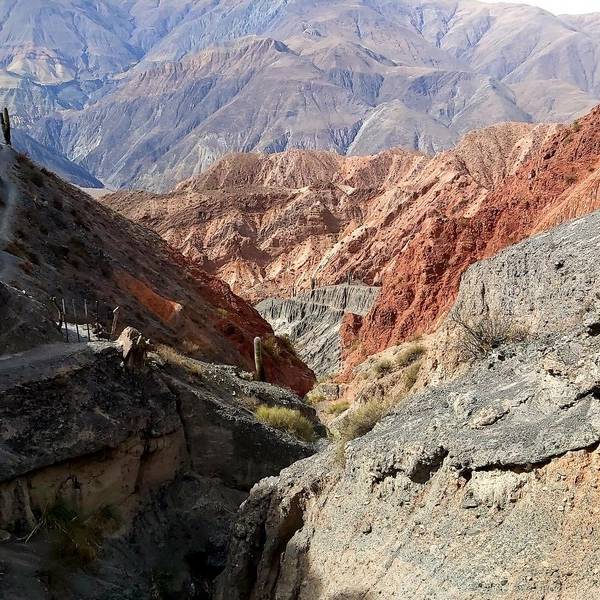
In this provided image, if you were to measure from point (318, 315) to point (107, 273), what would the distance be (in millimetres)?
35826

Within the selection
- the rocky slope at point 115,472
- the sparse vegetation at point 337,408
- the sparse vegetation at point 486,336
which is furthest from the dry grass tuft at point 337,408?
the sparse vegetation at point 486,336

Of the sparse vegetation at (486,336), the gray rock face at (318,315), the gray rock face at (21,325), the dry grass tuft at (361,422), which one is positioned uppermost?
the sparse vegetation at (486,336)

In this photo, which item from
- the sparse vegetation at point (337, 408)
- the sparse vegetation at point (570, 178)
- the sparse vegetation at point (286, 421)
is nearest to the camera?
the sparse vegetation at point (286, 421)

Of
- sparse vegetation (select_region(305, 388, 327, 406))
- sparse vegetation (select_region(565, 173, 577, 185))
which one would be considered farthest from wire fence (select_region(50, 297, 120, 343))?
sparse vegetation (select_region(565, 173, 577, 185))

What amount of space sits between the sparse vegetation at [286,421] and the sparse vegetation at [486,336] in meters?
6.83

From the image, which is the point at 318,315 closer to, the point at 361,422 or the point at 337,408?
the point at 337,408

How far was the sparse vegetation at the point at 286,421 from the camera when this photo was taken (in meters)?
19.5

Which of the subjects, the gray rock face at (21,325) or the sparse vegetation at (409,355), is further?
the sparse vegetation at (409,355)

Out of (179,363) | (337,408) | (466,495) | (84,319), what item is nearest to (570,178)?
(337,408)

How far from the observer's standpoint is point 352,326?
51719 millimetres

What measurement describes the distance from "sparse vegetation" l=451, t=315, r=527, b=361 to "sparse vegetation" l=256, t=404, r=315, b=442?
6.83 metres

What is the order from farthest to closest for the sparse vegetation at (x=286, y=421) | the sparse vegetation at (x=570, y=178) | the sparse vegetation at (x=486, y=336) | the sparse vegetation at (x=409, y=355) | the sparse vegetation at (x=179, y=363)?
1. the sparse vegetation at (x=570, y=178)
2. the sparse vegetation at (x=409, y=355)
3. the sparse vegetation at (x=286, y=421)
4. the sparse vegetation at (x=179, y=363)
5. the sparse vegetation at (x=486, y=336)

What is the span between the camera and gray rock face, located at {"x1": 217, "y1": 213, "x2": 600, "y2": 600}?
7.37m

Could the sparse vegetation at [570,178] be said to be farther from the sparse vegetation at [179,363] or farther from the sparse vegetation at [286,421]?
the sparse vegetation at [179,363]
